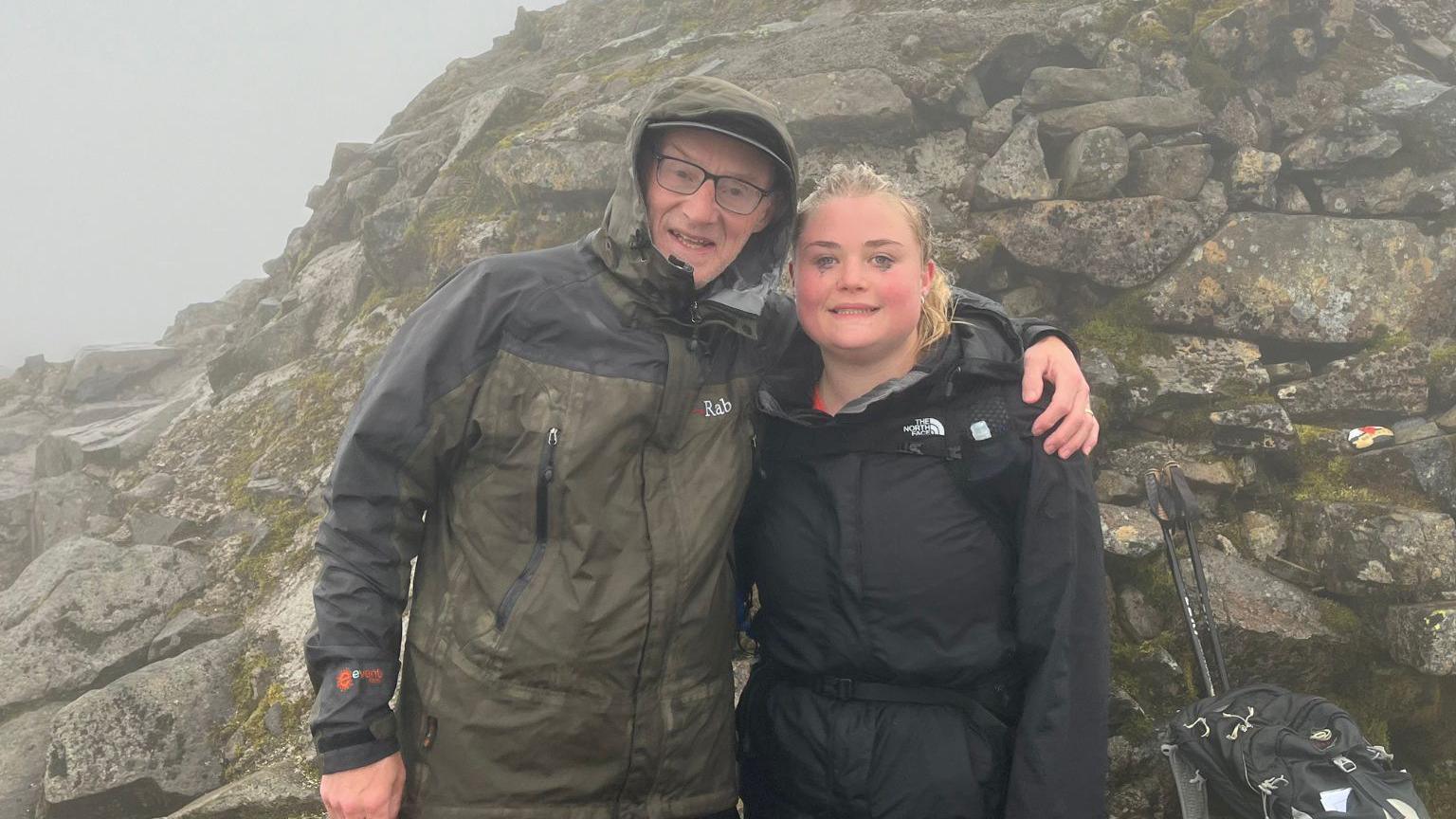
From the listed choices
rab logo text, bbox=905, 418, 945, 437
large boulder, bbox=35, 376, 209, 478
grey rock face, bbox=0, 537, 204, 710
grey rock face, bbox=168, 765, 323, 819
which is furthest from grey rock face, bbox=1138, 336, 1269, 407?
large boulder, bbox=35, 376, 209, 478

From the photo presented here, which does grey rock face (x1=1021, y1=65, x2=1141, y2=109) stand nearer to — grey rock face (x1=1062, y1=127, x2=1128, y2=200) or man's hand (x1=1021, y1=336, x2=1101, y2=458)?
grey rock face (x1=1062, y1=127, x2=1128, y2=200)

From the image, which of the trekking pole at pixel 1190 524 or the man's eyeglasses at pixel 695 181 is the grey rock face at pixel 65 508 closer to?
the man's eyeglasses at pixel 695 181

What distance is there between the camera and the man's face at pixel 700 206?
4.67 meters

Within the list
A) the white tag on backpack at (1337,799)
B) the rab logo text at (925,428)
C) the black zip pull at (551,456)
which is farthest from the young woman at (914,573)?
the white tag on backpack at (1337,799)

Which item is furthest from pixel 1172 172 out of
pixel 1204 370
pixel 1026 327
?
pixel 1026 327

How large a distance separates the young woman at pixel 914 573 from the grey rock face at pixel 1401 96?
8922mm

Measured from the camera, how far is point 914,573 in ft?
14.7

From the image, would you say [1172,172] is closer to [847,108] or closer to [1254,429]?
[1254,429]

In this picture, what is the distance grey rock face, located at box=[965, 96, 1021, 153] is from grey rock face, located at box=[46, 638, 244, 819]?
39.6 ft

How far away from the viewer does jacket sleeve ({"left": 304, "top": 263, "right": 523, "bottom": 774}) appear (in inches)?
159

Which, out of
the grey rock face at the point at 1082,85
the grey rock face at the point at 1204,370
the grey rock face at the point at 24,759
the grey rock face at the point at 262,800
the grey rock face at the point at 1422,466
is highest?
the grey rock face at the point at 1082,85

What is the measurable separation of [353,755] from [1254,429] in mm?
8832

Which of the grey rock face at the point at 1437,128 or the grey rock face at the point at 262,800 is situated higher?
the grey rock face at the point at 1437,128

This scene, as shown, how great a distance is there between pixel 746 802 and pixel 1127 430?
6.30 metres
